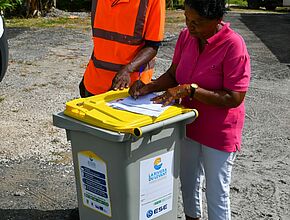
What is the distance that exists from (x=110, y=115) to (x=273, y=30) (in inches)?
411

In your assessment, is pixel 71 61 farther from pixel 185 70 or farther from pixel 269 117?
pixel 185 70

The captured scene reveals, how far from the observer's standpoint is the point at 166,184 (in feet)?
10.4

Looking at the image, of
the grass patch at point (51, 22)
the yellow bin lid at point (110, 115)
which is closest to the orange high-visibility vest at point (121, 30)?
the yellow bin lid at point (110, 115)

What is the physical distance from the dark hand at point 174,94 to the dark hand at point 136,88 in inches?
7.0

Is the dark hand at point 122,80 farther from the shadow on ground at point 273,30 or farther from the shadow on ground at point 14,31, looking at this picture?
the shadow on ground at point 14,31

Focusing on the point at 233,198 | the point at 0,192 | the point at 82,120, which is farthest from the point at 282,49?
the point at 82,120

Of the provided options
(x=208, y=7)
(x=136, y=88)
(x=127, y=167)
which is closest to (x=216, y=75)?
(x=208, y=7)

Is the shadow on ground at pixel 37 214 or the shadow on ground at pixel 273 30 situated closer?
the shadow on ground at pixel 37 214

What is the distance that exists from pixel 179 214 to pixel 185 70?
4.47 ft

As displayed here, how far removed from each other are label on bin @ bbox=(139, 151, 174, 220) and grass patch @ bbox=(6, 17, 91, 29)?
9305 mm

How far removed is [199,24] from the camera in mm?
2945

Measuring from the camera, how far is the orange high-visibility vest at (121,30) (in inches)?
136

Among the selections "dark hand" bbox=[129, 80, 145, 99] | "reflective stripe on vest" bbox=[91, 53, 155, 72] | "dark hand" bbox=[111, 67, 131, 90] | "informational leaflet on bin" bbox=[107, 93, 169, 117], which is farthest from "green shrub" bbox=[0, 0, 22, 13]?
"informational leaflet on bin" bbox=[107, 93, 169, 117]

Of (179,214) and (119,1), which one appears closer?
(119,1)
